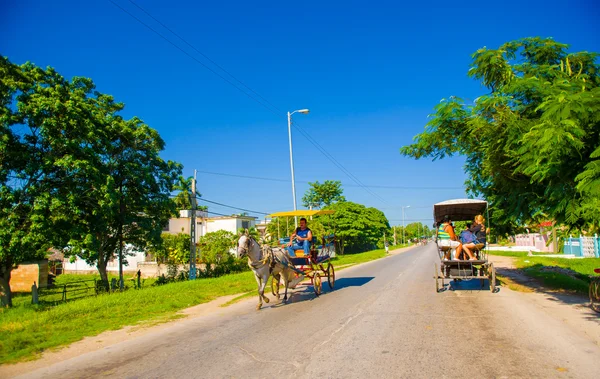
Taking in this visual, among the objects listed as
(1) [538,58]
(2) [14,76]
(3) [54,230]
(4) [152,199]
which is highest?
(2) [14,76]

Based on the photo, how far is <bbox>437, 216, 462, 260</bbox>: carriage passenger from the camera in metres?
12.5

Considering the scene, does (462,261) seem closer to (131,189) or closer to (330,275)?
(330,275)

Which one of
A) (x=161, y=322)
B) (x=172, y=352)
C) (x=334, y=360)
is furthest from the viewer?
(x=161, y=322)

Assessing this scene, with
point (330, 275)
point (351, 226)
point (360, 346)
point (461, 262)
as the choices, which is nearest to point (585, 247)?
point (461, 262)

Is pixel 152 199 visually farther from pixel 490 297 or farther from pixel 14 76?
pixel 490 297

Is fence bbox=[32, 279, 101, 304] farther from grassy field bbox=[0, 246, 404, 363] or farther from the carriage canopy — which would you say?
the carriage canopy

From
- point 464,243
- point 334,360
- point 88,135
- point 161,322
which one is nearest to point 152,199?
point 88,135

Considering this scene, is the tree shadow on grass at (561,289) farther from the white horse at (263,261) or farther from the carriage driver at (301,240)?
the white horse at (263,261)

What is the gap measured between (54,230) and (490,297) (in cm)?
1832

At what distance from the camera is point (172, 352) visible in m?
6.51

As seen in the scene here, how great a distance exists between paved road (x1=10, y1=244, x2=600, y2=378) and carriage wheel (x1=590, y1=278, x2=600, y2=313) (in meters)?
1.07

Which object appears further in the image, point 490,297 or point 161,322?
point 490,297

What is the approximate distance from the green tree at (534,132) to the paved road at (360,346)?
94.8 inches

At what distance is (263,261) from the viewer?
33.8ft
